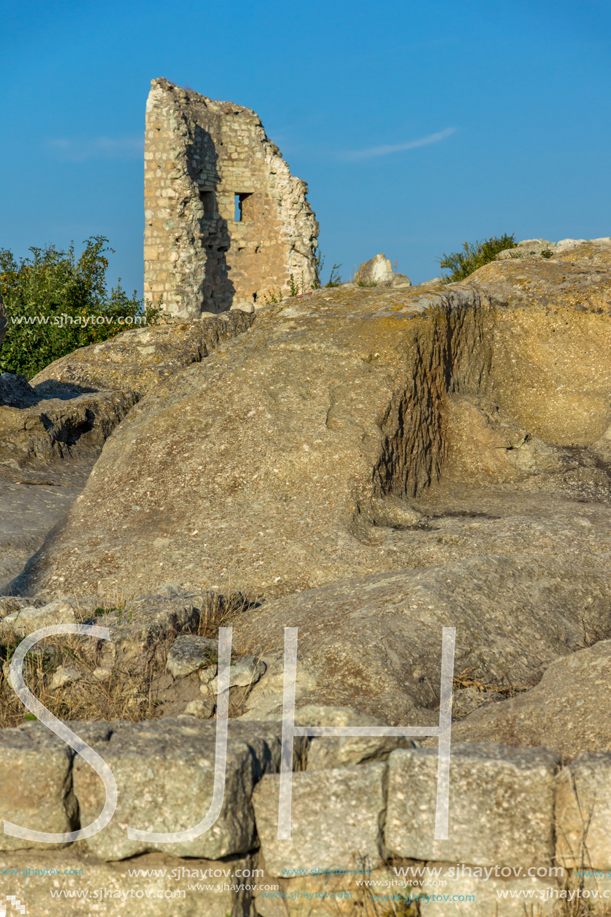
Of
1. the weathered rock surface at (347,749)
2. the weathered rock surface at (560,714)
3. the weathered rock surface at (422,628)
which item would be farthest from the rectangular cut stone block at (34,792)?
the weathered rock surface at (560,714)

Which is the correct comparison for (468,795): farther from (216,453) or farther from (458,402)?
(458,402)

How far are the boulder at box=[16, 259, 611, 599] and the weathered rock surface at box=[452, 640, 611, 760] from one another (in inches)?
47.2

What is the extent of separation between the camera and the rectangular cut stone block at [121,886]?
2.45m

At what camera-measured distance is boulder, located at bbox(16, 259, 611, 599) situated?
16.4 feet

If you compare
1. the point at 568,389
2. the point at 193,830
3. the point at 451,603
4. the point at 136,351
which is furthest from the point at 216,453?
the point at 136,351

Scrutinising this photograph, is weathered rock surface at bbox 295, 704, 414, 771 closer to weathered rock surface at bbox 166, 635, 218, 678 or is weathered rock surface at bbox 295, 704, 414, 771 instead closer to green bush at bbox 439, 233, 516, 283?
weathered rock surface at bbox 166, 635, 218, 678

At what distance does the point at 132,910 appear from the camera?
2443 mm

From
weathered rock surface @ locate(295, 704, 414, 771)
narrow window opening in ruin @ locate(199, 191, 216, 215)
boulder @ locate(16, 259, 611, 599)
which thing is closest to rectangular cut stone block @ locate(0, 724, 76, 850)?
weathered rock surface @ locate(295, 704, 414, 771)

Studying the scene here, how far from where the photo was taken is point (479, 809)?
2.38m

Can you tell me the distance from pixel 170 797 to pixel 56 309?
14.9m

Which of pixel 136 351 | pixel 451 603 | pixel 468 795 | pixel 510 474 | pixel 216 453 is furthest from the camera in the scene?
pixel 136 351

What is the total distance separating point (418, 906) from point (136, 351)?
378 inches

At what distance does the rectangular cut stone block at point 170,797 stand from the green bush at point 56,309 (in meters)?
13.0

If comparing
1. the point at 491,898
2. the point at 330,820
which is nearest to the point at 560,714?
the point at 491,898
